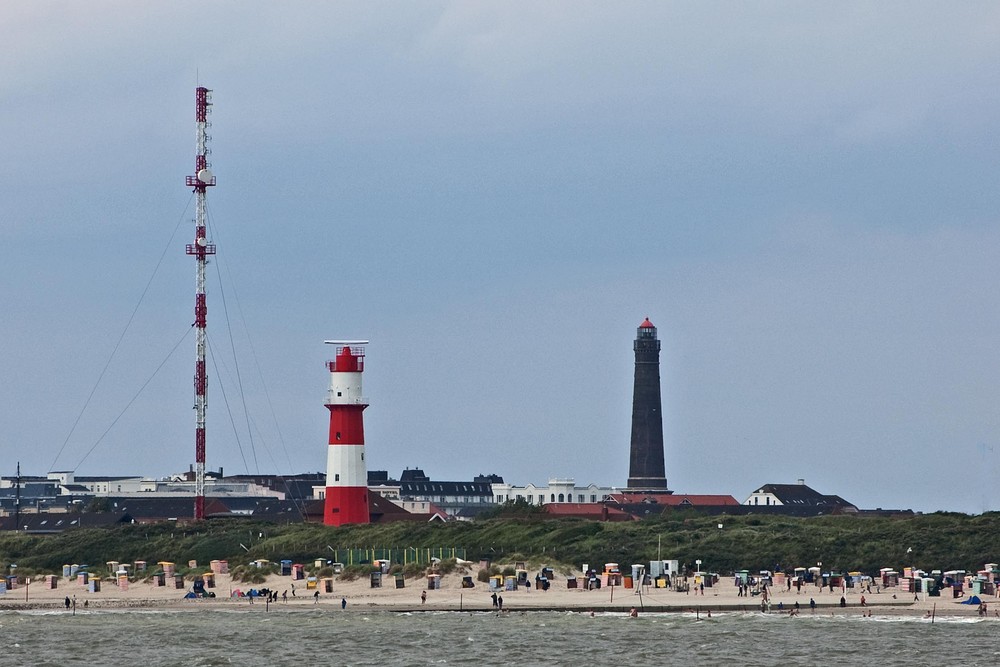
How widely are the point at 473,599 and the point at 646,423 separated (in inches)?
3039

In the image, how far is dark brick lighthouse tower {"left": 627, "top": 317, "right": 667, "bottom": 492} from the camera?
152 metres

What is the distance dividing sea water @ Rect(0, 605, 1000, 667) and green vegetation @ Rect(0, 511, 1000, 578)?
1254 cm

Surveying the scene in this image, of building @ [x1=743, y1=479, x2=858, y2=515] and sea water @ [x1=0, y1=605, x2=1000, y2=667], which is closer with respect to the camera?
sea water @ [x1=0, y1=605, x2=1000, y2=667]

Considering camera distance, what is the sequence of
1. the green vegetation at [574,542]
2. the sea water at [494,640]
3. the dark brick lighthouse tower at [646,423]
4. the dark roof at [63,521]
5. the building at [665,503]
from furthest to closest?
the dark brick lighthouse tower at [646,423], the building at [665,503], the dark roof at [63,521], the green vegetation at [574,542], the sea water at [494,640]

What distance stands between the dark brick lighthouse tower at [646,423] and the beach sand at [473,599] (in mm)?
70146

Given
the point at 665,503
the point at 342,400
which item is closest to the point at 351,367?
the point at 342,400

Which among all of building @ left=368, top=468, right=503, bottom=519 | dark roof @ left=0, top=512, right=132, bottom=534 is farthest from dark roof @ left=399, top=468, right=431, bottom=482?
dark roof @ left=0, top=512, right=132, bottom=534

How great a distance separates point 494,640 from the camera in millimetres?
63250

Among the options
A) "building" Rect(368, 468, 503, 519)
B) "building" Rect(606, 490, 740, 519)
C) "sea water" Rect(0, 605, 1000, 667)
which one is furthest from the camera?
"building" Rect(368, 468, 503, 519)

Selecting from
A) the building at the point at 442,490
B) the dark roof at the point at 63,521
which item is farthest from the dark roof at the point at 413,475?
the dark roof at the point at 63,521

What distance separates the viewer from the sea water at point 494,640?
59.0 m

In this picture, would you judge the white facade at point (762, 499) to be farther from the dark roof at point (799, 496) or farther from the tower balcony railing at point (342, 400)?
the tower balcony railing at point (342, 400)

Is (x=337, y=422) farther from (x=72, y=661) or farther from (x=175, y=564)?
(x=72, y=661)

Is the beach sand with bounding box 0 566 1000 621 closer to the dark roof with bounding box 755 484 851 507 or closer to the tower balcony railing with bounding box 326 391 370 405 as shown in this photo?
the tower balcony railing with bounding box 326 391 370 405
